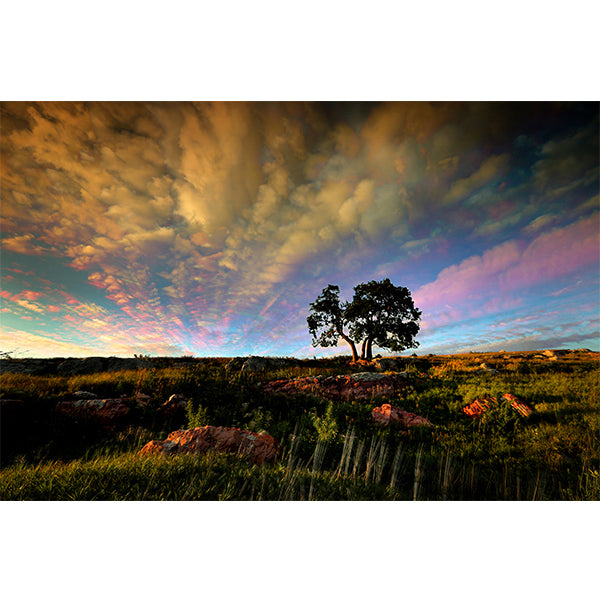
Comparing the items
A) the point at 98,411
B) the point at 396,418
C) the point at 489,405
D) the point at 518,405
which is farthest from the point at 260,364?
the point at 518,405

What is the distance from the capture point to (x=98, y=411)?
23.7ft

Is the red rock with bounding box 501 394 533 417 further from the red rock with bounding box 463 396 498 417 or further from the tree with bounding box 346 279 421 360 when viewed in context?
the tree with bounding box 346 279 421 360

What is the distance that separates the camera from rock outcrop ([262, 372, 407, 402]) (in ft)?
33.3

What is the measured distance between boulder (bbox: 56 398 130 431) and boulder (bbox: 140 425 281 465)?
10.4 ft

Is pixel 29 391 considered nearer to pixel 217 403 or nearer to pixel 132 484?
pixel 217 403

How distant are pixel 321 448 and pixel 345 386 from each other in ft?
17.9

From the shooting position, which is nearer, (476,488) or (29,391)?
(476,488)

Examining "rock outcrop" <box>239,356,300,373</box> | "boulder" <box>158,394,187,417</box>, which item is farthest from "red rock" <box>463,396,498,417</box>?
"rock outcrop" <box>239,356,300,373</box>

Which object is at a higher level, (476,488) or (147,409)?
(476,488)

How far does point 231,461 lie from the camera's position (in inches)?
162

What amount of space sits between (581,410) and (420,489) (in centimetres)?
705

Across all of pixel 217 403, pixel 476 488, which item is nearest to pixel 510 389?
pixel 476 488

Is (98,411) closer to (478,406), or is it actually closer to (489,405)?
(478,406)

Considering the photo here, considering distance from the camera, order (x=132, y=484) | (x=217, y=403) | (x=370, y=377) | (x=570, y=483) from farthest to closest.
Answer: (x=370, y=377), (x=217, y=403), (x=570, y=483), (x=132, y=484)
